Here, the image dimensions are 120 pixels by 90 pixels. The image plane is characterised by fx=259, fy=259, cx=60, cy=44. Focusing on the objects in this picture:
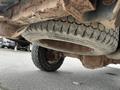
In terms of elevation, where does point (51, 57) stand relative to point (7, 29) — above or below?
below

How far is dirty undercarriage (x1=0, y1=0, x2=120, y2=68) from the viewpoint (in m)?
1.48

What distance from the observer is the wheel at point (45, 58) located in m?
3.73

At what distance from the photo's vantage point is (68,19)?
1811 mm

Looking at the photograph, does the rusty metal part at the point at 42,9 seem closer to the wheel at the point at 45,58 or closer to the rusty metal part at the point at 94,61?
the rusty metal part at the point at 94,61

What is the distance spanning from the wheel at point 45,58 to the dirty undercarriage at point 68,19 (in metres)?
1.15

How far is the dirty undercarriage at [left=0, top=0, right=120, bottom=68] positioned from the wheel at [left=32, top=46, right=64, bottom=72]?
3.77ft

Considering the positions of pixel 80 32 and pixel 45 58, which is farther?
pixel 45 58

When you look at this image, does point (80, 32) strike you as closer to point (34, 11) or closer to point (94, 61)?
point (34, 11)

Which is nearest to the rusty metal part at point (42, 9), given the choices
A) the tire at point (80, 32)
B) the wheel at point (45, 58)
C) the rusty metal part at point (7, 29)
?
the tire at point (80, 32)

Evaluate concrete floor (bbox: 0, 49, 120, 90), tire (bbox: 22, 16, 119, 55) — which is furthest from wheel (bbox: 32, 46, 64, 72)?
tire (bbox: 22, 16, 119, 55)

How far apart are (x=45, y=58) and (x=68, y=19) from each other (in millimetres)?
2054

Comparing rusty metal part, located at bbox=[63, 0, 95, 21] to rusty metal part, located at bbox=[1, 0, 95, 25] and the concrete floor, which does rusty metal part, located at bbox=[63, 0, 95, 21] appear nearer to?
rusty metal part, located at bbox=[1, 0, 95, 25]

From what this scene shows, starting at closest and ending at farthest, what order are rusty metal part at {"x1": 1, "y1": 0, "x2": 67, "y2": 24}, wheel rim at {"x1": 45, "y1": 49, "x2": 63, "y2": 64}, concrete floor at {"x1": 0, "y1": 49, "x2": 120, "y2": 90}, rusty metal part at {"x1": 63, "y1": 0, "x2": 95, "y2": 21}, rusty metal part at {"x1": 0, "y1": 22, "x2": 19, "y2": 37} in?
1. rusty metal part at {"x1": 63, "y1": 0, "x2": 95, "y2": 21}
2. rusty metal part at {"x1": 1, "y1": 0, "x2": 67, "y2": 24}
3. rusty metal part at {"x1": 0, "y1": 22, "x2": 19, "y2": 37}
4. concrete floor at {"x1": 0, "y1": 49, "x2": 120, "y2": 90}
5. wheel rim at {"x1": 45, "y1": 49, "x2": 63, "y2": 64}

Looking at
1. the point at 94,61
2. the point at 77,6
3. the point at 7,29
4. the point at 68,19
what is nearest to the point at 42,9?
the point at 68,19
